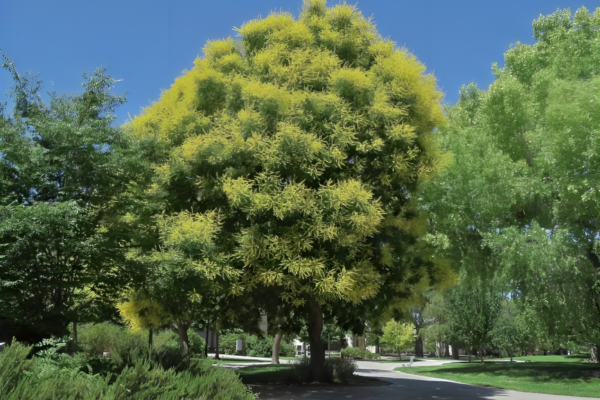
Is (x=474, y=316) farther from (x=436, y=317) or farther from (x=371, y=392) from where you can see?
(x=371, y=392)

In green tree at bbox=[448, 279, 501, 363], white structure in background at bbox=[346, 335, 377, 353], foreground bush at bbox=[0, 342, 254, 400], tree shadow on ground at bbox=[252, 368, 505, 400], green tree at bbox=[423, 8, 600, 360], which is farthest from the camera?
white structure in background at bbox=[346, 335, 377, 353]

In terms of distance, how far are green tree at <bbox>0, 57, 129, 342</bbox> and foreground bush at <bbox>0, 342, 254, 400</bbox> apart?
8.71ft

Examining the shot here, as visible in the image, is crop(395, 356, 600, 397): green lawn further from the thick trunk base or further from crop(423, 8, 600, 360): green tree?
the thick trunk base

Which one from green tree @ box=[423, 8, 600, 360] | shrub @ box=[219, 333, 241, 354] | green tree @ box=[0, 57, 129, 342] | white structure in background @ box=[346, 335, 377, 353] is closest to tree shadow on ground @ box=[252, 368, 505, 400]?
green tree @ box=[423, 8, 600, 360]

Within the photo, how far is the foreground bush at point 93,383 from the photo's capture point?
5.47 m

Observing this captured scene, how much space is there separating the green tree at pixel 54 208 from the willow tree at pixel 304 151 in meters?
2.15

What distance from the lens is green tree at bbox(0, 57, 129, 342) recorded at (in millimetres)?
9719

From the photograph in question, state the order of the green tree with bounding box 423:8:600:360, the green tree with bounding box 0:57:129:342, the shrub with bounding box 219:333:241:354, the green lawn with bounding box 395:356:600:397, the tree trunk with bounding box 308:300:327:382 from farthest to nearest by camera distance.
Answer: the shrub with bounding box 219:333:241:354 → the tree trunk with bounding box 308:300:327:382 → the green lawn with bounding box 395:356:600:397 → the green tree with bounding box 423:8:600:360 → the green tree with bounding box 0:57:129:342

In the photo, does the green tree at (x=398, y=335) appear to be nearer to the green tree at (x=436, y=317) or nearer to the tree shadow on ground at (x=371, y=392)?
the green tree at (x=436, y=317)

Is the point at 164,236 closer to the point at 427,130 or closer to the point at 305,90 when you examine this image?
the point at 305,90

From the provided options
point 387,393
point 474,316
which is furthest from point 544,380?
point 474,316

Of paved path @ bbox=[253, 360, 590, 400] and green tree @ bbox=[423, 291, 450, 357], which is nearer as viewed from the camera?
paved path @ bbox=[253, 360, 590, 400]

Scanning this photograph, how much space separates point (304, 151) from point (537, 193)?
33.4 ft

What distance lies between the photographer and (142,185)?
12.6 m
